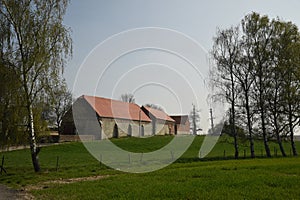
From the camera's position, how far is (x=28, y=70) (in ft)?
67.7

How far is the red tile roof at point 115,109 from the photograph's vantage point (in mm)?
59531

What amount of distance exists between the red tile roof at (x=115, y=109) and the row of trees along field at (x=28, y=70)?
3453cm

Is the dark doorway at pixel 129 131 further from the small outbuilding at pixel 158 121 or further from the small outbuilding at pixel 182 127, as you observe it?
the small outbuilding at pixel 182 127

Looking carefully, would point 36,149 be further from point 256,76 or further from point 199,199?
point 256,76

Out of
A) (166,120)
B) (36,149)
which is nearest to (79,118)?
(166,120)

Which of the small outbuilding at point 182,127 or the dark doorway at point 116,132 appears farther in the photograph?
the small outbuilding at point 182,127

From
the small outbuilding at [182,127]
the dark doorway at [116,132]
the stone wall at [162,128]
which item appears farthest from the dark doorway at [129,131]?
the small outbuilding at [182,127]

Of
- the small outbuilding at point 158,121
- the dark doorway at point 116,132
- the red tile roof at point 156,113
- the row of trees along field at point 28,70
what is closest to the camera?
the row of trees along field at point 28,70

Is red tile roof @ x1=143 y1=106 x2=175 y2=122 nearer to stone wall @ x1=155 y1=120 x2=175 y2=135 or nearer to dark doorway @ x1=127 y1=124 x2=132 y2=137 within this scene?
stone wall @ x1=155 y1=120 x2=175 y2=135

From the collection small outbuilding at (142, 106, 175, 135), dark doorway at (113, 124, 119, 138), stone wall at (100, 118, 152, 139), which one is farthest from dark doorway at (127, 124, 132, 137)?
small outbuilding at (142, 106, 175, 135)

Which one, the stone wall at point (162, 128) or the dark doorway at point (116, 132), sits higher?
the stone wall at point (162, 128)

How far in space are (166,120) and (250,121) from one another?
47.9 m

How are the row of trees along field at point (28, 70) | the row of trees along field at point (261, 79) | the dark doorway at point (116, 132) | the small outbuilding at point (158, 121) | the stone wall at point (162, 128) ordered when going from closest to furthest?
the row of trees along field at point (28, 70) < the row of trees along field at point (261, 79) < the dark doorway at point (116, 132) < the small outbuilding at point (158, 121) < the stone wall at point (162, 128)

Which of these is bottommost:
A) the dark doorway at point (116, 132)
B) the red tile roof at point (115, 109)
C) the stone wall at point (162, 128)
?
the dark doorway at point (116, 132)
